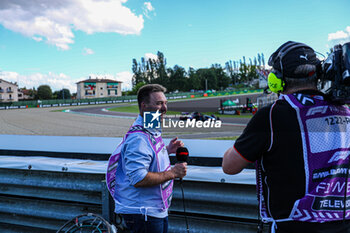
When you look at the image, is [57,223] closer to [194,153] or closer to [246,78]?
[194,153]

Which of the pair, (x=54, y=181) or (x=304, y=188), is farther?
(x=54, y=181)

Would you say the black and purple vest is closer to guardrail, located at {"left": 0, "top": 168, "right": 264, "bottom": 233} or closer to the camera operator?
the camera operator

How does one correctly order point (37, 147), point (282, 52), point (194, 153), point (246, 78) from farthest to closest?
point (246, 78)
point (37, 147)
point (194, 153)
point (282, 52)

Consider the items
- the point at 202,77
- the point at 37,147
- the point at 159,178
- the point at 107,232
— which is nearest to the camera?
the point at 159,178

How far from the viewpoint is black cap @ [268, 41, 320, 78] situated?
1131mm

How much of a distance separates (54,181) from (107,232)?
2.37ft

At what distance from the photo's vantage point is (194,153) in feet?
7.48

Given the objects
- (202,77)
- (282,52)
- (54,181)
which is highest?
(202,77)

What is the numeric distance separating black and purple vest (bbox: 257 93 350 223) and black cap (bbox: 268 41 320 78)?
11 cm

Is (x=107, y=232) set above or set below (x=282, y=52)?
below

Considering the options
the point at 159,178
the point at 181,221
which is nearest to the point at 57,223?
the point at 181,221

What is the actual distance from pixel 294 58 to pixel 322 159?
436 mm

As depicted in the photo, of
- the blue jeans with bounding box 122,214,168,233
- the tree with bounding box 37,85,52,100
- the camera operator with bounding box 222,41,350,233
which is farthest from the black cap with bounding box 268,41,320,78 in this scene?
the tree with bounding box 37,85,52,100

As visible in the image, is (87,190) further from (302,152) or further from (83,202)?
(302,152)
